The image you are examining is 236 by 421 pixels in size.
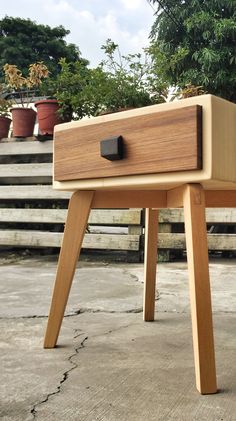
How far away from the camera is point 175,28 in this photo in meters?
14.3

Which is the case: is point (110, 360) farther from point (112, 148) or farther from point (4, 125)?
point (4, 125)

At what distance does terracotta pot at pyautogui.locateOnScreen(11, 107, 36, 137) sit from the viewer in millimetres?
3943

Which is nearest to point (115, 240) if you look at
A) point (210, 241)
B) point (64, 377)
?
point (210, 241)

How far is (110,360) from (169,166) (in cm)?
55

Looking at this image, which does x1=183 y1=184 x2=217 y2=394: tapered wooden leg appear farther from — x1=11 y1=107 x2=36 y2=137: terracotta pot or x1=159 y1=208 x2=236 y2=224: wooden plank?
x1=11 y1=107 x2=36 y2=137: terracotta pot

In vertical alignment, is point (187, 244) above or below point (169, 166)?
below

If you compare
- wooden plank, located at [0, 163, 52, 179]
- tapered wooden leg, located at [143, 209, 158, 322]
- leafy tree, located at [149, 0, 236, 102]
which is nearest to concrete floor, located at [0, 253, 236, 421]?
tapered wooden leg, located at [143, 209, 158, 322]

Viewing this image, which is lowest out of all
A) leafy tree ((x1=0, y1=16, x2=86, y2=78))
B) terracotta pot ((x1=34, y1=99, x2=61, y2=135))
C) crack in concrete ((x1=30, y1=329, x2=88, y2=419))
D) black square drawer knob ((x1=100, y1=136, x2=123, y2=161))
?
crack in concrete ((x1=30, y1=329, x2=88, y2=419))

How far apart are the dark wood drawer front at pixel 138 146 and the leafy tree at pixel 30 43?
2326 centimetres

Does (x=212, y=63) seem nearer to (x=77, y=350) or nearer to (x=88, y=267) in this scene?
(x=88, y=267)

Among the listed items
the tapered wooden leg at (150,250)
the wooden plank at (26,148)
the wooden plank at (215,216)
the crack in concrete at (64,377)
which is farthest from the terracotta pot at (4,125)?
the crack in concrete at (64,377)

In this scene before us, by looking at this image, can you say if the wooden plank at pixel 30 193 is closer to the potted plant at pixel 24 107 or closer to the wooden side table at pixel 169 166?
the potted plant at pixel 24 107

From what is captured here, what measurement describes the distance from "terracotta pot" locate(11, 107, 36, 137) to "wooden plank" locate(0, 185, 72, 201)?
469 millimetres

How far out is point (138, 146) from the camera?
1.08 meters
